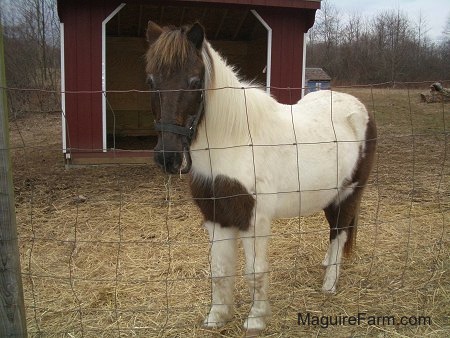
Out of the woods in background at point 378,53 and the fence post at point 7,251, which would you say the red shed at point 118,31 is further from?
the woods in background at point 378,53

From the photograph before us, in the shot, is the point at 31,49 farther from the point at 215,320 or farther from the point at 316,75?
the point at 215,320

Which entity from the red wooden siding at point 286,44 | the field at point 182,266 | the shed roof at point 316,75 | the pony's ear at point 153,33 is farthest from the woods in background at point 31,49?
the pony's ear at point 153,33

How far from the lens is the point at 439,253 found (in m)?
3.63

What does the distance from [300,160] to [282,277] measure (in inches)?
49.2

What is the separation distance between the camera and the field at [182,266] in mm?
2752

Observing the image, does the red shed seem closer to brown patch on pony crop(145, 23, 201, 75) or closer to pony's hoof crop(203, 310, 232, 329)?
pony's hoof crop(203, 310, 232, 329)

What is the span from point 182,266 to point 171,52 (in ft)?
6.90

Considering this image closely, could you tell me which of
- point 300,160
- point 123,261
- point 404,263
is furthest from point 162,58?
point 404,263

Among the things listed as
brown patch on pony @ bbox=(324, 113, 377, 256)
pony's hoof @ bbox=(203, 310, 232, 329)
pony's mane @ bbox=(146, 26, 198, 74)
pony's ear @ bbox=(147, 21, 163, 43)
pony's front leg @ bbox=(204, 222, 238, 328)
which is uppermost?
pony's ear @ bbox=(147, 21, 163, 43)

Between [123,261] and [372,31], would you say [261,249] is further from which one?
[372,31]

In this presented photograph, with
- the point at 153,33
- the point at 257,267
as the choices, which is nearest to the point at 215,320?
the point at 257,267

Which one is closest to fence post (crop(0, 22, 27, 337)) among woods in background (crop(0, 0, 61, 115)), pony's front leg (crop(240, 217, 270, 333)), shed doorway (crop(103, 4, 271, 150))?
pony's front leg (crop(240, 217, 270, 333))

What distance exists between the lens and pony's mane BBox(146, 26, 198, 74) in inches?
83.9

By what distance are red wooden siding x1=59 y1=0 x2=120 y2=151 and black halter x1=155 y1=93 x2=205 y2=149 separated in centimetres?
499
